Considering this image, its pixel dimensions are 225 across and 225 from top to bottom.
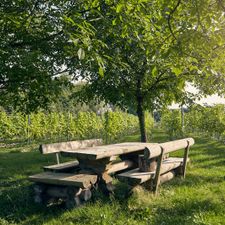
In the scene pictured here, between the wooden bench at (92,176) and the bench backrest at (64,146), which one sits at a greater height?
the bench backrest at (64,146)

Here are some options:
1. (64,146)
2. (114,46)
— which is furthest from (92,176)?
(114,46)

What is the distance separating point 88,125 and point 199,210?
2202 centimetres

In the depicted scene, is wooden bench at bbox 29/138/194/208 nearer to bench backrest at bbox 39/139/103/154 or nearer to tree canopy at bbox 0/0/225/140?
bench backrest at bbox 39/139/103/154

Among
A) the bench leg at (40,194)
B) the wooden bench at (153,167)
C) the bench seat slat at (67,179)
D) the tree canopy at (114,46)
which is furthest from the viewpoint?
the bench leg at (40,194)

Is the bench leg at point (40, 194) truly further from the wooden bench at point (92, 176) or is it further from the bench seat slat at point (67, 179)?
the bench seat slat at point (67, 179)

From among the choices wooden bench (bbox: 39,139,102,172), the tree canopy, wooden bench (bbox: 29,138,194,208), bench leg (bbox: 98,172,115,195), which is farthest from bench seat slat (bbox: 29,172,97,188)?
the tree canopy

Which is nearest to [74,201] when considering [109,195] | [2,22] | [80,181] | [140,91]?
[80,181]

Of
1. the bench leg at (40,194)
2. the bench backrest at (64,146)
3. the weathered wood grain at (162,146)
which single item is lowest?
the bench leg at (40,194)

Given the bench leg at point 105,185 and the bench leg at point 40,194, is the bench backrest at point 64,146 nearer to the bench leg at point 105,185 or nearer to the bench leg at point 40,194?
the bench leg at point 40,194

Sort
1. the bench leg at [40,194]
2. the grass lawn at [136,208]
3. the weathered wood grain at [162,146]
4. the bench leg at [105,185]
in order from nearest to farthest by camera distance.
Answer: the grass lawn at [136,208] < the weathered wood grain at [162,146] < the bench leg at [40,194] < the bench leg at [105,185]

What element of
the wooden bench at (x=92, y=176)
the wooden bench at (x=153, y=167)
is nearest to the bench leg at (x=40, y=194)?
the wooden bench at (x=92, y=176)

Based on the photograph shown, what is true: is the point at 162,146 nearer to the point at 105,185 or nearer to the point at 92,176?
the point at 105,185

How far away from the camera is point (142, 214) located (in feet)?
15.7

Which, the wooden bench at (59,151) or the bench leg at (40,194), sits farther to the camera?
the wooden bench at (59,151)
